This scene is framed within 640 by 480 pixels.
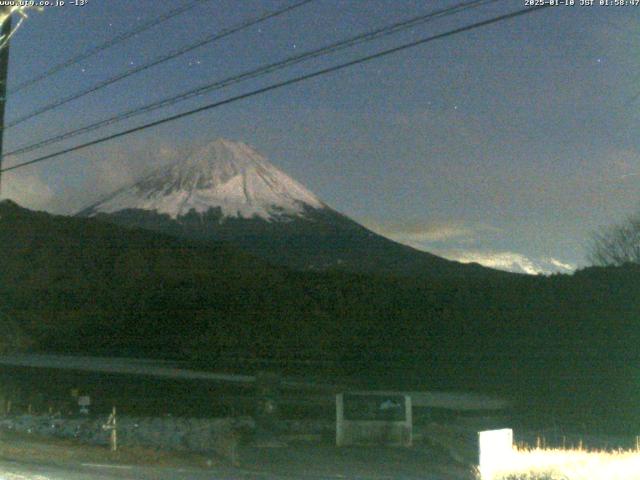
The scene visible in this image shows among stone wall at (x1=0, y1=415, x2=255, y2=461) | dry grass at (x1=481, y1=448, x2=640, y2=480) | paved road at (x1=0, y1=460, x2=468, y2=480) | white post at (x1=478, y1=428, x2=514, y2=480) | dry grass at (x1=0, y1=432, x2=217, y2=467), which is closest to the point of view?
paved road at (x1=0, y1=460, x2=468, y2=480)

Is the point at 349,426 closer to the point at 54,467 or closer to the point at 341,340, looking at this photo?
the point at 54,467

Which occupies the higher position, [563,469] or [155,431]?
[563,469]

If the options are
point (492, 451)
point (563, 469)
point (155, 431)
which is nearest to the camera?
point (563, 469)

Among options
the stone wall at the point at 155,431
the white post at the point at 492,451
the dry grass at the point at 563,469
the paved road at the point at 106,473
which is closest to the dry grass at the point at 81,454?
the paved road at the point at 106,473

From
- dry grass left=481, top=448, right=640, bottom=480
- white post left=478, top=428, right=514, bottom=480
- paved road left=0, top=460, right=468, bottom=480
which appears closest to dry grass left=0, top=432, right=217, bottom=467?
paved road left=0, top=460, right=468, bottom=480

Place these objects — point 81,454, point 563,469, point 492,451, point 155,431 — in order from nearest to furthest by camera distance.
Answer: point 563,469 → point 492,451 → point 81,454 → point 155,431

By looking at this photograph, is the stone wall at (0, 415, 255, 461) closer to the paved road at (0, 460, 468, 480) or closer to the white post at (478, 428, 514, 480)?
the paved road at (0, 460, 468, 480)

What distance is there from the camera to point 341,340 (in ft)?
185

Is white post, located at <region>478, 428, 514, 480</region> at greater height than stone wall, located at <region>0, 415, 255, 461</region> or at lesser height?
greater

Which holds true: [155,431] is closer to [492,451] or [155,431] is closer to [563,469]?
[492,451]

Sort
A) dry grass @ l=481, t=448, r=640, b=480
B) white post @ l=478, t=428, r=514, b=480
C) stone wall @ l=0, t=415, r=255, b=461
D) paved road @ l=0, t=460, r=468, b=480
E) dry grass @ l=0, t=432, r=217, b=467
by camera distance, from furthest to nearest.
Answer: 1. stone wall @ l=0, t=415, r=255, b=461
2. dry grass @ l=0, t=432, r=217, b=467
3. white post @ l=478, t=428, r=514, b=480
4. dry grass @ l=481, t=448, r=640, b=480
5. paved road @ l=0, t=460, r=468, b=480

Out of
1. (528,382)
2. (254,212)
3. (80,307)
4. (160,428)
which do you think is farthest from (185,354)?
(254,212)

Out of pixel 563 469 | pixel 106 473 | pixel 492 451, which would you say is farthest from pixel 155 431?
pixel 563 469

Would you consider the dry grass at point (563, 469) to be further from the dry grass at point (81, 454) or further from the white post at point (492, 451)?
the dry grass at point (81, 454)
